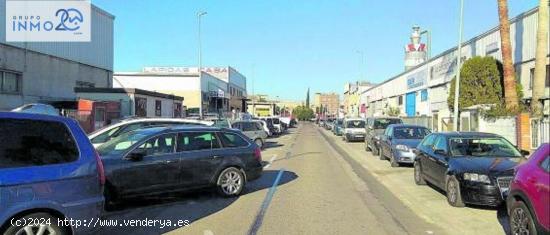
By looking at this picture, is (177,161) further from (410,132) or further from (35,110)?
(410,132)

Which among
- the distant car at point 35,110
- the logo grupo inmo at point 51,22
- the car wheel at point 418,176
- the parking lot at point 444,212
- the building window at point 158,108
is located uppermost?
the logo grupo inmo at point 51,22

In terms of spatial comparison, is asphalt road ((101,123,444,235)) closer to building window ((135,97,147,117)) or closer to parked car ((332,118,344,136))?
building window ((135,97,147,117))

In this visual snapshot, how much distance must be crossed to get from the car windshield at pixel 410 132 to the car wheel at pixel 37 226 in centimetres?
1605

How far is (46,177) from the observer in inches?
248

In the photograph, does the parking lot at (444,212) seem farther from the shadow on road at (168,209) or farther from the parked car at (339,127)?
the parked car at (339,127)

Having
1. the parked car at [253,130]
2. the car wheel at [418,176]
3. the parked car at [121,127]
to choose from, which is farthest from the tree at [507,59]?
the parked car at [121,127]

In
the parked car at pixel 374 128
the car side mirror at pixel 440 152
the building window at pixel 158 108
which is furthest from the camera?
the building window at pixel 158 108

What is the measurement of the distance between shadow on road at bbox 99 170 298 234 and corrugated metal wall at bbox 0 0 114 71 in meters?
21.8

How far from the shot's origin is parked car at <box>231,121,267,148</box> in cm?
3191

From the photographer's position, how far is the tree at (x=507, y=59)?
24.9m

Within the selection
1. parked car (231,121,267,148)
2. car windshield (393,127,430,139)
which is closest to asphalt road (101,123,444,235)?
car windshield (393,127,430,139)

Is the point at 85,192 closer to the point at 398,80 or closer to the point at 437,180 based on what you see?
the point at 437,180

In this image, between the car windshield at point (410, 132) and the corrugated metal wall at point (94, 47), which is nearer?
the car windshield at point (410, 132)

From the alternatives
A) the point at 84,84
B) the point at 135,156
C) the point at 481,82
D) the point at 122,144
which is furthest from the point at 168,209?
the point at 84,84
